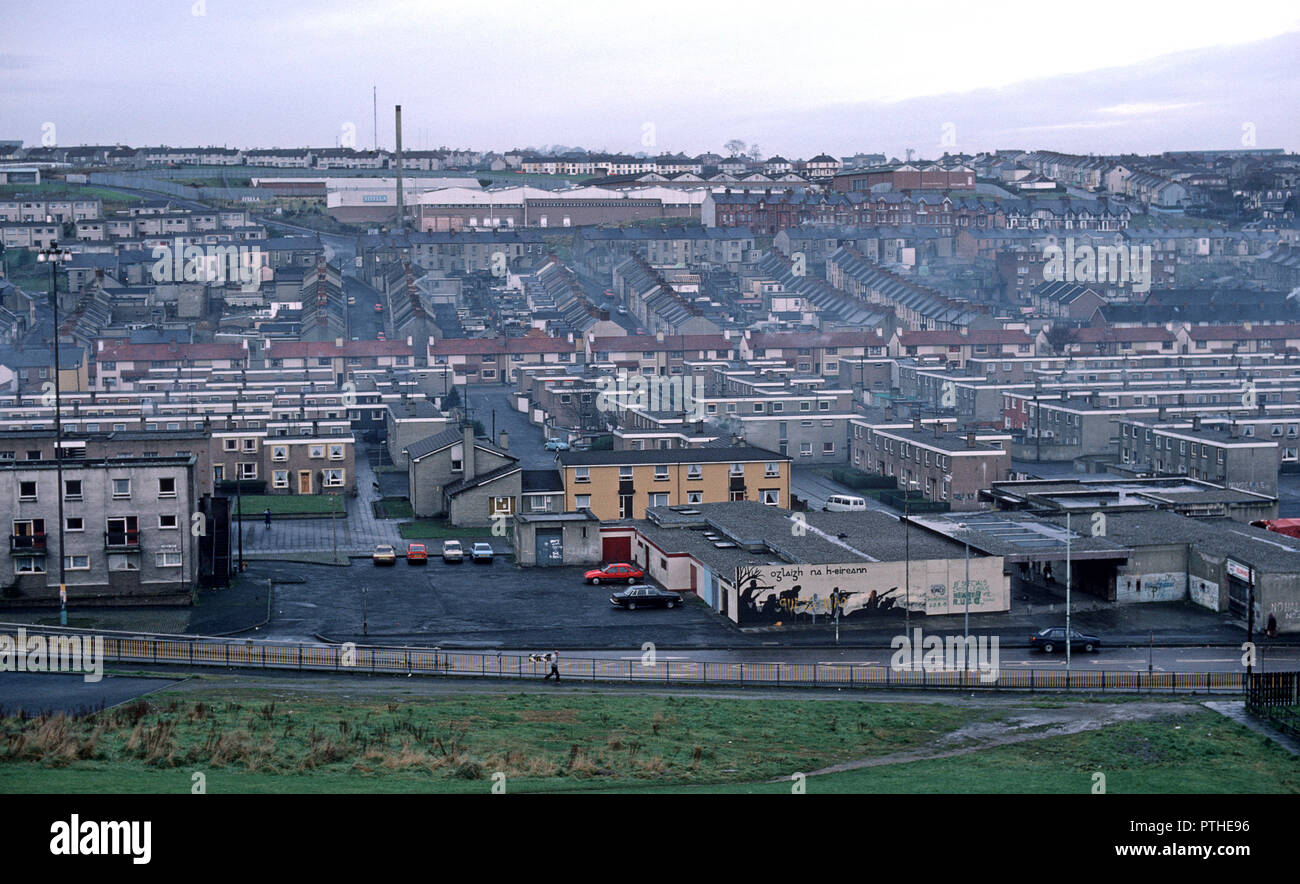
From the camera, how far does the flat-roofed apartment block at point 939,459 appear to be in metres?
57.0

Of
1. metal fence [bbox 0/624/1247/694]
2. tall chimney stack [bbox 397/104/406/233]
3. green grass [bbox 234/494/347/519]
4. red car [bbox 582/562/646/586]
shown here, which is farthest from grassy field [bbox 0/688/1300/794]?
tall chimney stack [bbox 397/104/406/233]

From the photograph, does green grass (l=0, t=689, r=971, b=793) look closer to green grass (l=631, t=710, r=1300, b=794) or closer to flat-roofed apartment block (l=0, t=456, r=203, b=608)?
green grass (l=631, t=710, r=1300, b=794)

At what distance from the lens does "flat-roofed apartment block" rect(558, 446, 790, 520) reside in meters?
50.5

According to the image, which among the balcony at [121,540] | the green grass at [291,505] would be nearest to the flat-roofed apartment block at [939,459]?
the green grass at [291,505]

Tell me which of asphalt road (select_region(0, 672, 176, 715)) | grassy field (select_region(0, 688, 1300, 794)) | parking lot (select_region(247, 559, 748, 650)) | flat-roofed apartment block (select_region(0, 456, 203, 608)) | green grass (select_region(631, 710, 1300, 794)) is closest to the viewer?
grassy field (select_region(0, 688, 1300, 794))

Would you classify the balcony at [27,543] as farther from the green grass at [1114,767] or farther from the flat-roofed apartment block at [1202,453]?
the flat-roofed apartment block at [1202,453]

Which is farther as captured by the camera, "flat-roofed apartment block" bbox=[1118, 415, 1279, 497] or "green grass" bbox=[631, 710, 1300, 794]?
"flat-roofed apartment block" bbox=[1118, 415, 1279, 497]

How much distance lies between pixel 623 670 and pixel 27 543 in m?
16.1

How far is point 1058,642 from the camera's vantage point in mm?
34344

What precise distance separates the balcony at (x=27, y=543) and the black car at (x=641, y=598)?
14.2 m

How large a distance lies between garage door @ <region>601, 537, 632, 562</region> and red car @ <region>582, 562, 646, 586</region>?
291 centimetres

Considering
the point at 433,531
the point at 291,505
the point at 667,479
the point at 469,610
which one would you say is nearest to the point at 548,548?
the point at 469,610

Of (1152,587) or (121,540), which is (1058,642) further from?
(121,540)

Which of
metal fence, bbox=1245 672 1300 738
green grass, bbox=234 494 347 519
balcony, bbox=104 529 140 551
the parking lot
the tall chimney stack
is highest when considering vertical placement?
the tall chimney stack
